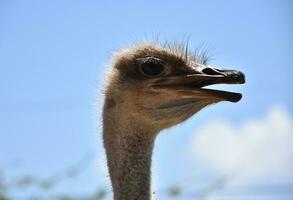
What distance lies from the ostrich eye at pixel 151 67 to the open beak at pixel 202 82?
0.06m

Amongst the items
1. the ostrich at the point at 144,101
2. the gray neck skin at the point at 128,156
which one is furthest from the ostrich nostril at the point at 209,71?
the gray neck skin at the point at 128,156

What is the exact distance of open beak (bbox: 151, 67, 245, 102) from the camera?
4953 millimetres

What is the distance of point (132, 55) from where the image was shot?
545 centimetres

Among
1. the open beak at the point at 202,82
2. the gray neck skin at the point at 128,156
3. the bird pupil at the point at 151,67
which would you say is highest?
the bird pupil at the point at 151,67

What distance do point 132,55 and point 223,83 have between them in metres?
0.65

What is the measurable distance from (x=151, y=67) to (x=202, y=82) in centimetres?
35

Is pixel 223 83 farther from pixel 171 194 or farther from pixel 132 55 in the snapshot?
pixel 171 194

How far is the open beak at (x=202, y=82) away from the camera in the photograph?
195 inches

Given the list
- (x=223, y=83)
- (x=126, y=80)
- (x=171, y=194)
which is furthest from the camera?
(x=171, y=194)

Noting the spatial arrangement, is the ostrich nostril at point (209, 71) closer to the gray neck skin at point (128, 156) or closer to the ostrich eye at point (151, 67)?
the ostrich eye at point (151, 67)

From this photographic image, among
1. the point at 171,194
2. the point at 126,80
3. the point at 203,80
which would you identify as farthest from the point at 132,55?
the point at 171,194

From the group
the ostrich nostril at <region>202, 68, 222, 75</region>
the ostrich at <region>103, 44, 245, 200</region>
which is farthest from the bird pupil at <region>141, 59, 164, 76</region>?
the ostrich nostril at <region>202, 68, 222, 75</region>

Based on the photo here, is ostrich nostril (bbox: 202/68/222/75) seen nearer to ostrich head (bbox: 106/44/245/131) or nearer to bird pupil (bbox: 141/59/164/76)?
ostrich head (bbox: 106/44/245/131)

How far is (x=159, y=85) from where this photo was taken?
5.29m
